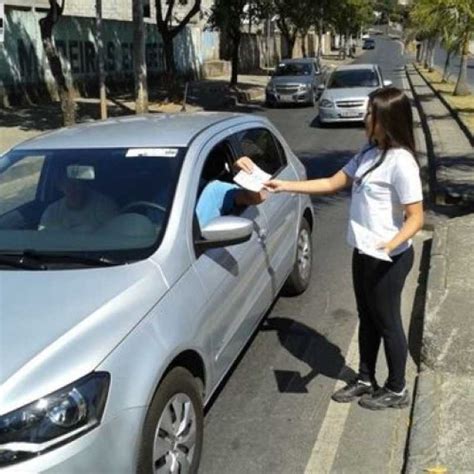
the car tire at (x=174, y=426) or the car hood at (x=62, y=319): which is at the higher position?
the car hood at (x=62, y=319)

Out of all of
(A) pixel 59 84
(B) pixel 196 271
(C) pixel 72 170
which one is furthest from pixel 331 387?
(A) pixel 59 84

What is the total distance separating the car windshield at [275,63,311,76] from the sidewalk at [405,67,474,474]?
64.6 ft

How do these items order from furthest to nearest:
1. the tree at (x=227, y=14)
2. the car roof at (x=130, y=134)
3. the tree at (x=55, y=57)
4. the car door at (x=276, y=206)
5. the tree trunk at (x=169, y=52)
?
the tree at (x=227, y=14), the tree trunk at (x=169, y=52), the tree at (x=55, y=57), the car door at (x=276, y=206), the car roof at (x=130, y=134)

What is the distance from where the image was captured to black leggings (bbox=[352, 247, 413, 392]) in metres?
3.88

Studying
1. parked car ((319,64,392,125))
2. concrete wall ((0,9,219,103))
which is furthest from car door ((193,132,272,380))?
concrete wall ((0,9,219,103))

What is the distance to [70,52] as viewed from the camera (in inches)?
969

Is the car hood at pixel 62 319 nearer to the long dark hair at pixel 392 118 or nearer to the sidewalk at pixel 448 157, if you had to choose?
the long dark hair at pixel 392 118

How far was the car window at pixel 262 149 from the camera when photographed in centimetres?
491

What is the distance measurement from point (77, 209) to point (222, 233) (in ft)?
2.68

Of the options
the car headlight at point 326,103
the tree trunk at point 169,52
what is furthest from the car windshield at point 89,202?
the tree trunk at point 169,52

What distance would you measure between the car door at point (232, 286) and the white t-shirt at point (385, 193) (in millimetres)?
669

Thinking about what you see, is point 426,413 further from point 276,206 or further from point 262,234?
point 276,206

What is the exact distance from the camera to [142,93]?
62.1 feet

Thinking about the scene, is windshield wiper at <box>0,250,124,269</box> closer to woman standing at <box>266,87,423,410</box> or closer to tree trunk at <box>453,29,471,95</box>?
woman standing at <box>266,87,423,410</box>
